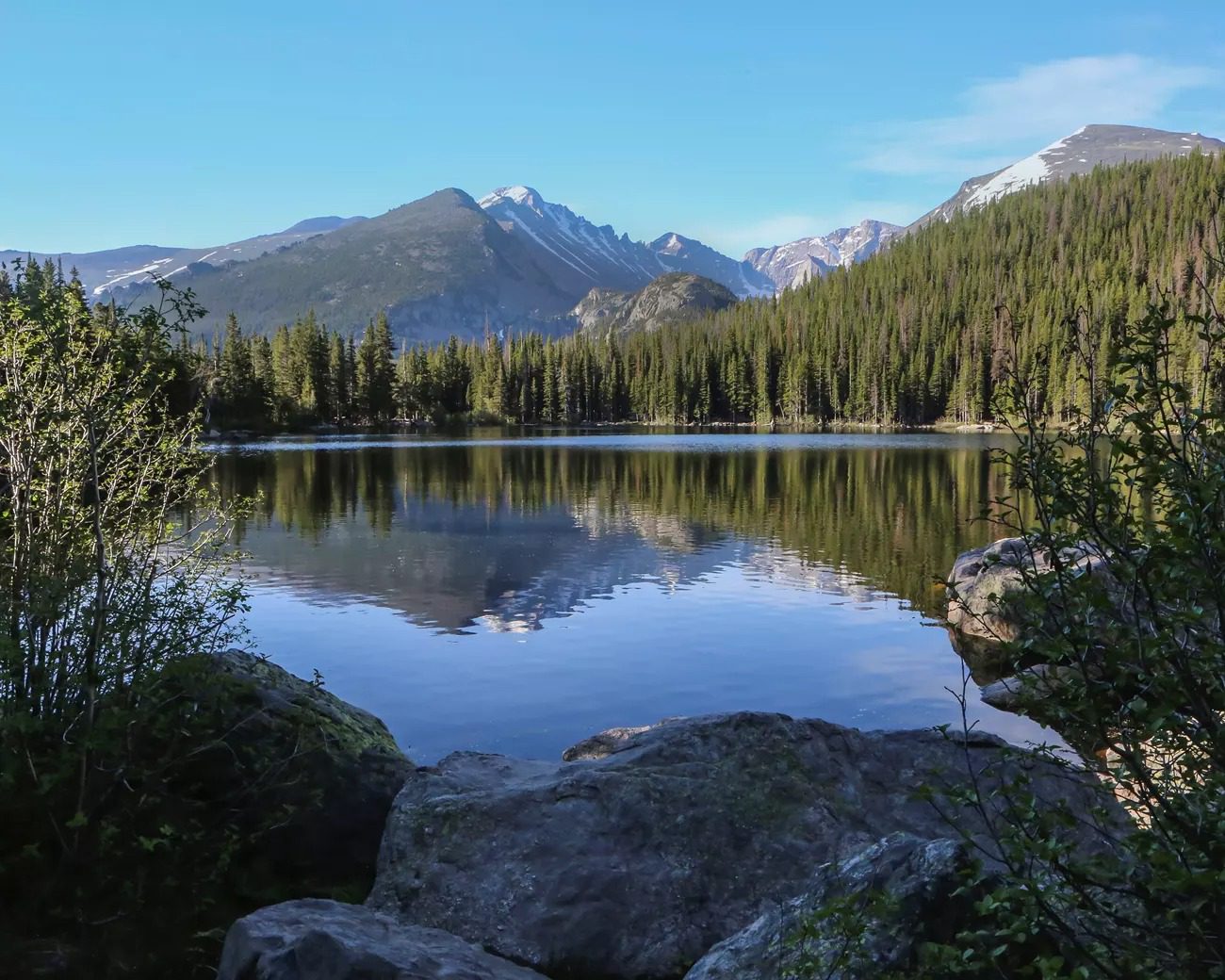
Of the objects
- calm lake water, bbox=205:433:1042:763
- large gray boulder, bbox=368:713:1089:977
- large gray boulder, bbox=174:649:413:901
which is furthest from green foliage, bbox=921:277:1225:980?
large gray boulder, bbox=174:649:413:901

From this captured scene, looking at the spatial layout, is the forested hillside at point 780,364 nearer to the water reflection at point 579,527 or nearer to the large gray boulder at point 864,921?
the water reflection at point 579,527

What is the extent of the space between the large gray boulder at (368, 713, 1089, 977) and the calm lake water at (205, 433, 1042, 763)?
3.20 metres

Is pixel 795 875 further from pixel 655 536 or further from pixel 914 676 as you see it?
pixel 655 536

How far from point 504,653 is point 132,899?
36.6 ft

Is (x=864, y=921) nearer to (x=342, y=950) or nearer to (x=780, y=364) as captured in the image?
(x=342, y=950)

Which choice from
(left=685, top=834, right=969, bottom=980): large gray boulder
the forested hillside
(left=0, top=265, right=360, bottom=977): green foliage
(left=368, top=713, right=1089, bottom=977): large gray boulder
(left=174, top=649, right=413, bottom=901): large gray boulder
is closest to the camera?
(left=685, top=834, right=969, bottom=980): large gray boulder

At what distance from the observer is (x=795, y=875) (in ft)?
22.4

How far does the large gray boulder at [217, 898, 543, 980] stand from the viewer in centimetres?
467

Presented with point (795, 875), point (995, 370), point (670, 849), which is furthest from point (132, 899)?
point (995, 370)

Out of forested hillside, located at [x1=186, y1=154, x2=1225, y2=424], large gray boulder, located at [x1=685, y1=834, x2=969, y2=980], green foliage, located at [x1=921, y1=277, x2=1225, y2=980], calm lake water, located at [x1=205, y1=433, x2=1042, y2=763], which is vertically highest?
forested hillside, located at [x1=186, y1=154, x2=1225, y2=424]

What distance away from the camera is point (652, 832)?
271 inches

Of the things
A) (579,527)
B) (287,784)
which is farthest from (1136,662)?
(579,527)

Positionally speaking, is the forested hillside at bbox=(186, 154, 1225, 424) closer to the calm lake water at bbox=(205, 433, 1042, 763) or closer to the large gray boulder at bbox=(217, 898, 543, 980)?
the calm lake water at bbox=(205, 433, 1042, 763)

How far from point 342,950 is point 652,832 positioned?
2759mm
